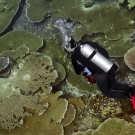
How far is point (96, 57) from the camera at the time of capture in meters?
3.69

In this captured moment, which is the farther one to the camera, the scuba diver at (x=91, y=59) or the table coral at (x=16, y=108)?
the table coral at (x=16, y=108)

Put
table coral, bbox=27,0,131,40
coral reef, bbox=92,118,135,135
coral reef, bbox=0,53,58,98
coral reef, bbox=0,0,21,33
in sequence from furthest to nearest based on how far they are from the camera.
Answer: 1. coral reef, bbox=0,0,21,33
2. table coral, bbox=27,0,131,40
3. coral reef, bbox=0,53,58,98
4. coral reef, bbox=92,118,135,135

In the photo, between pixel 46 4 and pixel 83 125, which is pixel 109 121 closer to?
pixel 83 125

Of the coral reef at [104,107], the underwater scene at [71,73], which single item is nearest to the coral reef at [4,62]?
the underwater scene at [71,73]

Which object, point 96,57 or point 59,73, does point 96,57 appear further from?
point 59,73

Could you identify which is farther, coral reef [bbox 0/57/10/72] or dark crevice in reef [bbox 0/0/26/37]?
dark crevice in reef [bbox 0/0/26/37]

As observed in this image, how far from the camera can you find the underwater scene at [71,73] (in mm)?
4176

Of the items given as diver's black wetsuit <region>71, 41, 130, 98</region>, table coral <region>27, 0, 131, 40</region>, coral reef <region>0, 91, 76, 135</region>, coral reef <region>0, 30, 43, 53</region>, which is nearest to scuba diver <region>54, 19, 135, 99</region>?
diver's black wetsuit <region>71, 41, 130, 98</region>

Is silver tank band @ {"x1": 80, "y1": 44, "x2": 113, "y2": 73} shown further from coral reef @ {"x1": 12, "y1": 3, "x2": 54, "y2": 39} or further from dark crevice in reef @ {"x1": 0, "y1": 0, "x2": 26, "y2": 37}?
dark crevice in reef @ {"x1": 0, "y1": 0, "x2": 26, "y2": 37}

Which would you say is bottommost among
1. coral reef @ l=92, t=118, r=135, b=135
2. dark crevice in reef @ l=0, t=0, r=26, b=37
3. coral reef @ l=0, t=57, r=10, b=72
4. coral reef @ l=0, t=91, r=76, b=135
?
dark crevice in reef @ l=0, t=0, r=26, b=37

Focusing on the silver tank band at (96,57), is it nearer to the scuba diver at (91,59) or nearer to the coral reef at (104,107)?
the scuba diver at (91,59)

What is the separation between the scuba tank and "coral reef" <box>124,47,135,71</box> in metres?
1.71

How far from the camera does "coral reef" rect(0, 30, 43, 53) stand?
22.3 ft

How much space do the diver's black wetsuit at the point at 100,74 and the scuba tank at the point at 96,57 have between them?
0.20 ft
